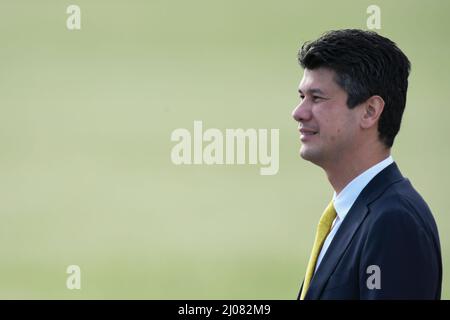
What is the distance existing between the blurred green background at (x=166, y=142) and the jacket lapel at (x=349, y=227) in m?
1.32

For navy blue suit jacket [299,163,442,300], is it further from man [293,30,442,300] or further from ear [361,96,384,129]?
ear [361,96,384,129]

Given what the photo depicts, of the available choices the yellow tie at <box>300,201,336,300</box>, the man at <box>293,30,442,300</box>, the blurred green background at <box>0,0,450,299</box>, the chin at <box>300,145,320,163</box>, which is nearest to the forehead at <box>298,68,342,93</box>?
the man at <box>293,30,442,300</box>

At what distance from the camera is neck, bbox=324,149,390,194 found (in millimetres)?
1295

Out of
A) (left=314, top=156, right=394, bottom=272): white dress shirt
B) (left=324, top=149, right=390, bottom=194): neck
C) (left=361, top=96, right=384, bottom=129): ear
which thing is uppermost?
(left=361, top=96, right=384, bottom=129): ear

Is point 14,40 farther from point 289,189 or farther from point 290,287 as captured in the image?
point 290,287

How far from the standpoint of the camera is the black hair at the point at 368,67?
1.28 meters

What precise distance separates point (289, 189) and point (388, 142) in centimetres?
126

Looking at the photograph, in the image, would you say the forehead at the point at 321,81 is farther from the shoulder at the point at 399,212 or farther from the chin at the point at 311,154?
the shoulder at the point at 399,212

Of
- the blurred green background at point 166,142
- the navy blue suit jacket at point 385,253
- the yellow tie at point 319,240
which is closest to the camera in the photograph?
the navy blue suit jacket at point 385,253

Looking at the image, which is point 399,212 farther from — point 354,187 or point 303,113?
point 303,113

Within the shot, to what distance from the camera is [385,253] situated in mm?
1090

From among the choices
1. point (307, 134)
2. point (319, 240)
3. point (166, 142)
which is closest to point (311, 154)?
point (307, 134)

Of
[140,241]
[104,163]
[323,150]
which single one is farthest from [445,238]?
[323,150]

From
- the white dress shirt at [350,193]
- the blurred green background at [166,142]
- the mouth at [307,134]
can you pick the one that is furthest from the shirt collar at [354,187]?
the blurred green background at [166,142]
